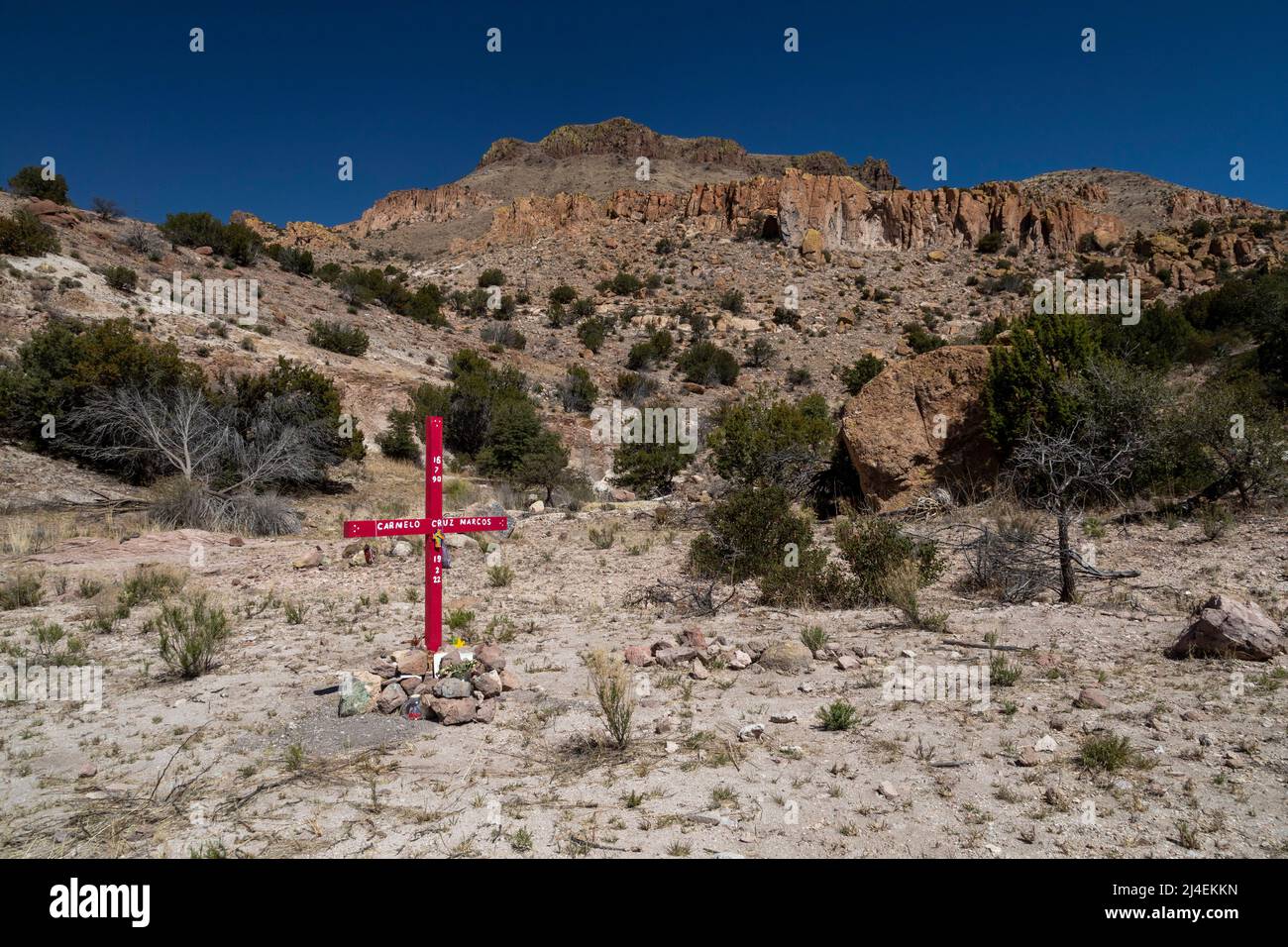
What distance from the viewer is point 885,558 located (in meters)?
7.84

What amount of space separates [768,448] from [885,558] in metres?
7.38

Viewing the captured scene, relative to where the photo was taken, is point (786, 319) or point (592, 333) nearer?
point (592, 333)

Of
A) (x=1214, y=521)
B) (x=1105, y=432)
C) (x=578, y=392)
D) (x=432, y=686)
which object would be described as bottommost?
(x=432, y=686)

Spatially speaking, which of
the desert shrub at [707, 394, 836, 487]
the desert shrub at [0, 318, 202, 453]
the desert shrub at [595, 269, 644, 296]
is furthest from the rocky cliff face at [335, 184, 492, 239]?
the desert shrub at [707, 394, 836, 487]

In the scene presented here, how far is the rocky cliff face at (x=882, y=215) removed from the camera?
46978mm

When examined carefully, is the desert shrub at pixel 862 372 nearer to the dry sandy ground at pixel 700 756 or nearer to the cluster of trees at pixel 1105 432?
the cluster of trees at pixel 1105 432

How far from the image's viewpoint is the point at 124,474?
50.6 feet

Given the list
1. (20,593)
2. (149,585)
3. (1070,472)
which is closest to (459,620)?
(149,585)

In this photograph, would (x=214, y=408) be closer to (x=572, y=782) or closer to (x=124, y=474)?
(x=124, y=474)

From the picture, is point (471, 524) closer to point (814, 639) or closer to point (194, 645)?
point (194, 645)

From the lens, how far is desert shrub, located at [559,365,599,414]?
27719mm

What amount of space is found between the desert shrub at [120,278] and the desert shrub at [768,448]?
21.2 m

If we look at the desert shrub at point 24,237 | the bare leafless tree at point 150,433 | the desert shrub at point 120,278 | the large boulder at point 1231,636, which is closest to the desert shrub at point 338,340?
the desert shrub at point 120,278

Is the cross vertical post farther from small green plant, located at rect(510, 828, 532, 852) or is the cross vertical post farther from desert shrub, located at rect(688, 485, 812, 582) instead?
desert shrub, located at rect(688, 485, 812, 582)
